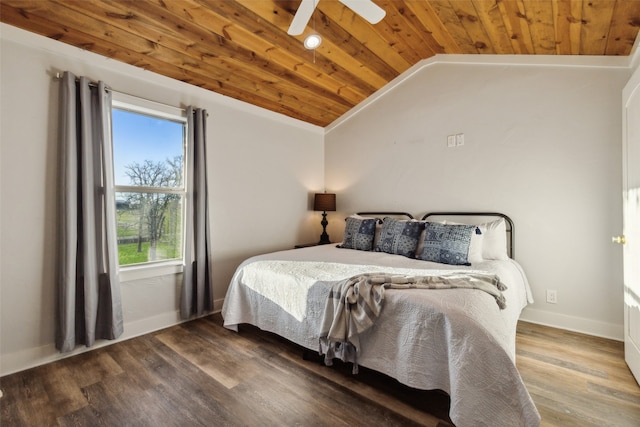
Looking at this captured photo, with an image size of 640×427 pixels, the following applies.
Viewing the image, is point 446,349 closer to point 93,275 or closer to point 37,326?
point 93,275

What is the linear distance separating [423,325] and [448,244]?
1209mm

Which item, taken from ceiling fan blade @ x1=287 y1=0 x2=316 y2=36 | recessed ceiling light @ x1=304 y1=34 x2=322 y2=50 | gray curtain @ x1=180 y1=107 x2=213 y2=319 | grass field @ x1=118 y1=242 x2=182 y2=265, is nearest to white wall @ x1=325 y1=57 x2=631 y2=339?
recessed ceiling light @ x1=304 y1=34 x2=322 y2=50

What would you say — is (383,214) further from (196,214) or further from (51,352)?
(51,352)

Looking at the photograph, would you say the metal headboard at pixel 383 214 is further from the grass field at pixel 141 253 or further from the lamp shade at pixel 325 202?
the grass field at pixel 141 253

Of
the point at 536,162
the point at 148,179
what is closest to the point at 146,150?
the point at 148,179

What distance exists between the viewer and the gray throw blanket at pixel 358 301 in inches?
67.9

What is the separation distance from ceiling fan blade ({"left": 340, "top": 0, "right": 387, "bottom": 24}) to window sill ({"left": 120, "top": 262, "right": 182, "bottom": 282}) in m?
2.62

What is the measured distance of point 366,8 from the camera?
76.7 inches

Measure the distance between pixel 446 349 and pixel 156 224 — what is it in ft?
8.78

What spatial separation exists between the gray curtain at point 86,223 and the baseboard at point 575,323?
3678 mm

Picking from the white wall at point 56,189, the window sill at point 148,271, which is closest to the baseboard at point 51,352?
the white wall at point 56,189

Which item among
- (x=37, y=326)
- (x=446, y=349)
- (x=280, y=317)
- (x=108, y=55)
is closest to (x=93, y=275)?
(x=37, y=326)

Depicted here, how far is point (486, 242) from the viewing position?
8.82 feet

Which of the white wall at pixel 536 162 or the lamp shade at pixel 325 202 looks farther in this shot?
the lamp shade at pixel 325 202
